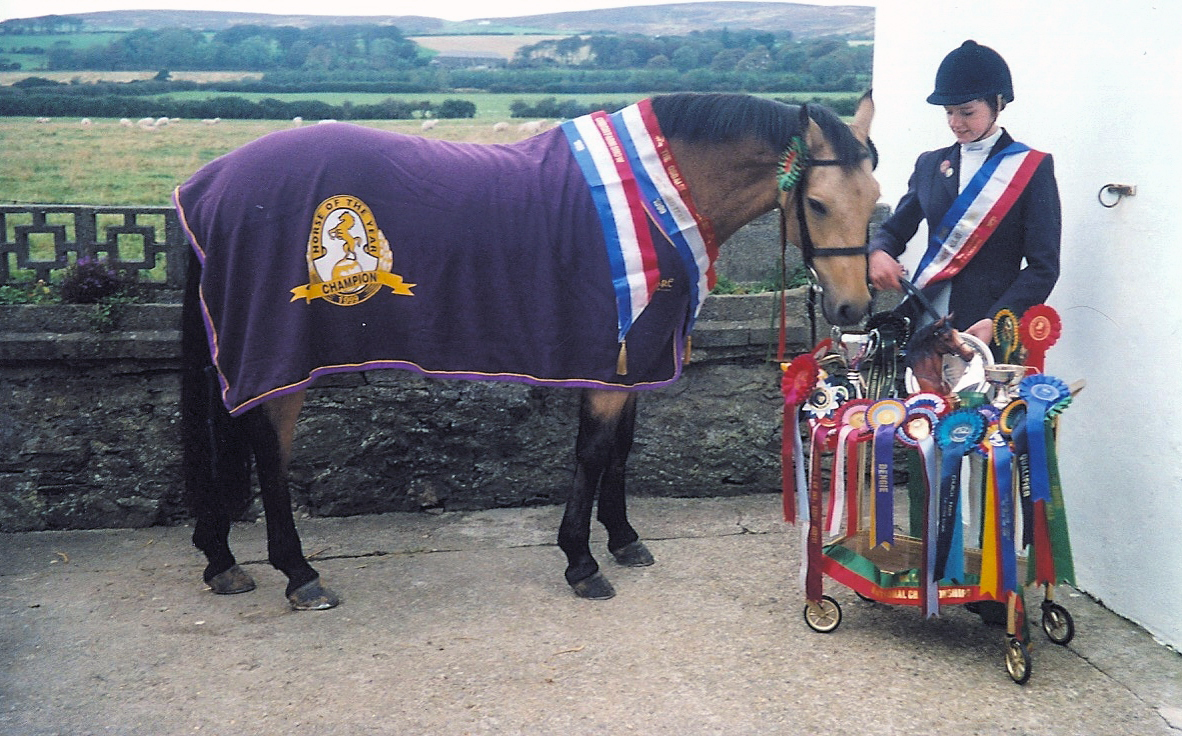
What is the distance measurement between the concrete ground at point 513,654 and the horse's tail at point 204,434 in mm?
330

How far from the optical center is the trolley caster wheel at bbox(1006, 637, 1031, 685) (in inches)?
125

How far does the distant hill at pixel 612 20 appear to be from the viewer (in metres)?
4.39

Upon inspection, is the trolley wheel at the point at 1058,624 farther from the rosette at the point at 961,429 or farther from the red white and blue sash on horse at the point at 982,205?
the red white and blue sash on horse at the point at 982,205

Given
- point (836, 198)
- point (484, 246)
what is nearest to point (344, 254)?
point (484, 246)

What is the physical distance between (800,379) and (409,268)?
4.15ft

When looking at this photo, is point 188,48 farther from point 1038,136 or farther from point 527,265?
point 1038,136

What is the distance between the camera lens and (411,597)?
12.8ft

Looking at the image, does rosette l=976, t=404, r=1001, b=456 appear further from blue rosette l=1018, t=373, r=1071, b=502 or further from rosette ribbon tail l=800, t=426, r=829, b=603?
rosette ribbon tail l=800, t=426, r=829, b=603

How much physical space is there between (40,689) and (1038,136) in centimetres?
360

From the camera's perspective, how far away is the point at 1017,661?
320 cm

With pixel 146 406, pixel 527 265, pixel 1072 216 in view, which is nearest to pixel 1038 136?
pixel 1072 216

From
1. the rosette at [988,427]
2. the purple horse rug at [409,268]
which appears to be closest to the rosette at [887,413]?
the rosette at [988,427]

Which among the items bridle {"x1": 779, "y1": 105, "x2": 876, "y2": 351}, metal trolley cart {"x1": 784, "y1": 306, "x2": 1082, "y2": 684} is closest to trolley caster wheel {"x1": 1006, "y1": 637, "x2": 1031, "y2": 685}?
metal trolley cart {"x1": 784, "y1": 306, "x2": 1082, "y2": 684}

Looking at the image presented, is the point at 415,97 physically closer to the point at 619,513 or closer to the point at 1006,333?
the point at 619,513
